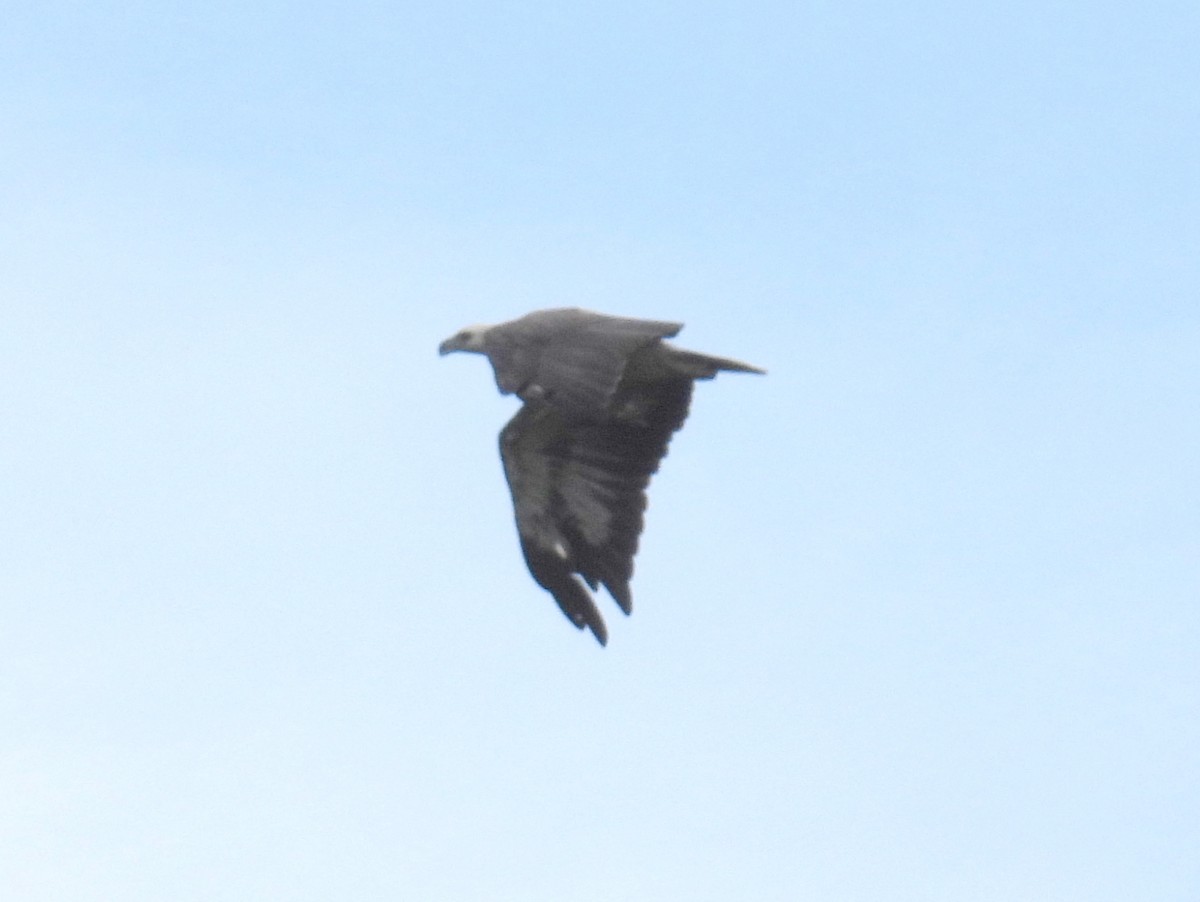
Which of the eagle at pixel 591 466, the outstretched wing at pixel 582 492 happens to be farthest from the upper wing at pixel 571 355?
the outstretched wing at pixel 582 492

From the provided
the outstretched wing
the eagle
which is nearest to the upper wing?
the eagle

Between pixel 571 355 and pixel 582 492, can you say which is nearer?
pixel 571 355

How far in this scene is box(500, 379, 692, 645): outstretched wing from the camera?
21.8 meters

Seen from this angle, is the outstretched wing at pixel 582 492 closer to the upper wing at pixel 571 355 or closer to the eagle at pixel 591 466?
the eagle at pixel 591 466

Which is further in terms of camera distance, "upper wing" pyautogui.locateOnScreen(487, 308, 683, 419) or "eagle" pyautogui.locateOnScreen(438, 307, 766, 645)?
"eagle" pyautogui.locateOnScreen(438, 307, 766, 645)

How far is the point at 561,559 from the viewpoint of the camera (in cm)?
2203

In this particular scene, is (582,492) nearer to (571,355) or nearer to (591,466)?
(591,466)

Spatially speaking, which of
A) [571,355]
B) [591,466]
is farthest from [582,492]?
[571,355]

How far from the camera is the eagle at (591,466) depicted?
69.4ft

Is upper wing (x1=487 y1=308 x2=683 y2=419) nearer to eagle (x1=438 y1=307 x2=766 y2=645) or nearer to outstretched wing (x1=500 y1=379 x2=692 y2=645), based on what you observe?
eagle (x1=438 y1=307 x2=766 y2=645)

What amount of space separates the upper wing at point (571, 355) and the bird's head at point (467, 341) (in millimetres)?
556

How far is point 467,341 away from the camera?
21219mm

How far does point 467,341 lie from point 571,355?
1836 millimetres

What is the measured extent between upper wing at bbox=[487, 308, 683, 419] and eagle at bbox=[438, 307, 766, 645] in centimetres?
35
